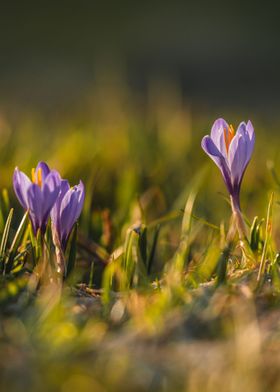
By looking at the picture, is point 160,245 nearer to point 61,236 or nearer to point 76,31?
point 61,236

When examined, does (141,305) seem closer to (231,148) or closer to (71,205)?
(71,205)

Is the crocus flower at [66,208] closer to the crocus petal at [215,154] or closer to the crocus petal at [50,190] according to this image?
the crocus petal at [50,190]

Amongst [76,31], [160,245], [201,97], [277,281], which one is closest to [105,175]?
[160,245]

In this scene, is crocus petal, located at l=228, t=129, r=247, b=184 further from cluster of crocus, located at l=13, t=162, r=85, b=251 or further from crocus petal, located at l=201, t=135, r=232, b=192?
cluster of crocus, located at l=13, t=162, r=85, b=251

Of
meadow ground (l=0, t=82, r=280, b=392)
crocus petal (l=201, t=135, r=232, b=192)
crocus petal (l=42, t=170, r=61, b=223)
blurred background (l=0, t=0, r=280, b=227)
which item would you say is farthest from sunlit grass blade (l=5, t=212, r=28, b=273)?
blurred background (l=0, t=0, r=280, b=227)

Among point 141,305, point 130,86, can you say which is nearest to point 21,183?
point 141,305

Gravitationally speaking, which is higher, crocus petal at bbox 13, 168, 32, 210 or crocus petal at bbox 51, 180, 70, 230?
crocus petal at bbox 13, 168, 32, 210
